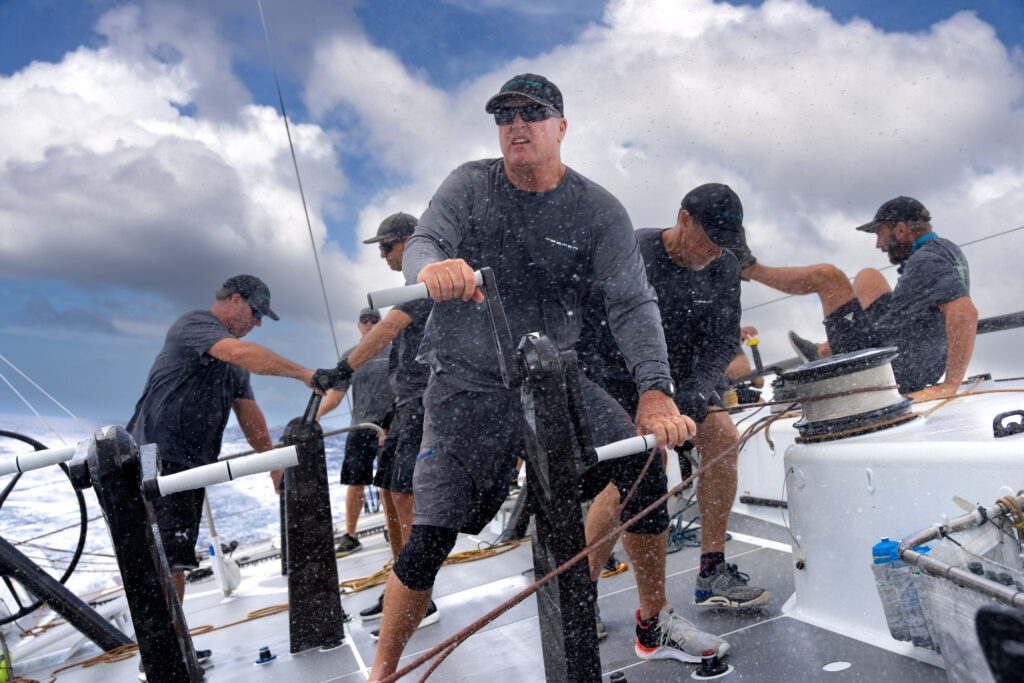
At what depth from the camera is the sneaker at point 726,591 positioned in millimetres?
2260

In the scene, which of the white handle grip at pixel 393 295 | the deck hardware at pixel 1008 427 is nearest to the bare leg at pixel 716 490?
the deck hardware at pixel 1008 427

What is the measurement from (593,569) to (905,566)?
830 mm

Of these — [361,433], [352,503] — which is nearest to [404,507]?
[361,433]

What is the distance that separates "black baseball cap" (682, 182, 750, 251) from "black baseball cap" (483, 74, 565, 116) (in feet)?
2.28

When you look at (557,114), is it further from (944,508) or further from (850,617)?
(850,617)

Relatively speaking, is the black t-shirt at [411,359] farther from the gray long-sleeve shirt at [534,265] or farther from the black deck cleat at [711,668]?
the black deck cleat at [711,668]

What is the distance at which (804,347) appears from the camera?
180 inches

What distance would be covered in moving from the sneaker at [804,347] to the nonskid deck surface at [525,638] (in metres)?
1.37

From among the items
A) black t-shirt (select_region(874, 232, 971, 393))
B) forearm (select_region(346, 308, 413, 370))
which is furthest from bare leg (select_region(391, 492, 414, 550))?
black t-shirt (select_region(874, 232, 971, 393))

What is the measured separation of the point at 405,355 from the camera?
305cm

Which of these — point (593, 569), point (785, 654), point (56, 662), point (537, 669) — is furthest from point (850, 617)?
point (56, 662)

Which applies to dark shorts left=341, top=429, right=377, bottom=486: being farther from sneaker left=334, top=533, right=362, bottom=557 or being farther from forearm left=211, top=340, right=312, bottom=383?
forearm left=211, top=340, right=312, bottom=383

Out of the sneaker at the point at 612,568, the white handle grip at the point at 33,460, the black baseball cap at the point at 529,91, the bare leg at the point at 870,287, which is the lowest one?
the sneaker at the point at 612,568

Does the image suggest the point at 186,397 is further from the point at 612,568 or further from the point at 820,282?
the point at 820,282
